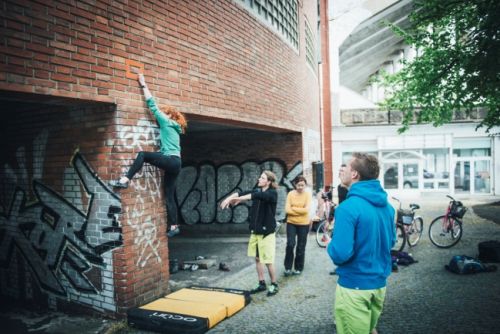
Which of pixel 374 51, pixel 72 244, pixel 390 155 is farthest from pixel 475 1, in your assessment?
pixel 374 51

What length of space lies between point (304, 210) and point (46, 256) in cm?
422

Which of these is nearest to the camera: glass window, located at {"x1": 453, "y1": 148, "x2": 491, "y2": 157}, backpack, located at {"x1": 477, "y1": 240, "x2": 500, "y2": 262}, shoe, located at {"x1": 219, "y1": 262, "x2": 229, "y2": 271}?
backpack, located at {"x1": 477, "y1": 240, "x2": 500, "y2": 262}

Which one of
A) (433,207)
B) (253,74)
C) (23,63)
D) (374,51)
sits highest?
(374,51)

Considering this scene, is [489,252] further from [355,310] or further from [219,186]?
[219,186]

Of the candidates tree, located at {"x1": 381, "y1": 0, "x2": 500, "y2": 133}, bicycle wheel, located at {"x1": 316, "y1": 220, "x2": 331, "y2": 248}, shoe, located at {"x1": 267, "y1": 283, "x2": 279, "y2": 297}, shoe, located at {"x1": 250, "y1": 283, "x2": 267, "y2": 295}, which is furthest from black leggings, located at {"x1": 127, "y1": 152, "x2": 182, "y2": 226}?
tree, located at {"x1": 381, "y1": 0, "x2": 500, "y2": 133}

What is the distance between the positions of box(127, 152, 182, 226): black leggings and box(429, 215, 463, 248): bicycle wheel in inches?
262

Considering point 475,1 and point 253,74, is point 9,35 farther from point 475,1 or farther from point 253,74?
point 475,1

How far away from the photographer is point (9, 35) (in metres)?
3.53

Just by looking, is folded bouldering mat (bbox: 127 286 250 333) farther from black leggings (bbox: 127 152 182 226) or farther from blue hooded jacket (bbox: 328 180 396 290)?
blue hooded jacket (bbox: 328 180 396 290)

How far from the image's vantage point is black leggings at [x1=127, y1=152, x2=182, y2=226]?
468 centimetres

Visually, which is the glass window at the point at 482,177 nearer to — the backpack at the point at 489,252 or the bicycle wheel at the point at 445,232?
the bicycle wheel at the point at 445,232

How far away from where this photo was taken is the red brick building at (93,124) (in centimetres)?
393

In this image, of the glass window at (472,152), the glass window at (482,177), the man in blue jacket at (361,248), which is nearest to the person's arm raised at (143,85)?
the man in blue jacket at (361,248)

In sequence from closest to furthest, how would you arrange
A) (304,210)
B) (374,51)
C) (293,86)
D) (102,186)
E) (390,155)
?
1. (102,186)
2. (304,210)
3. (293,86)
4. (390,155)
5. (374,51)
